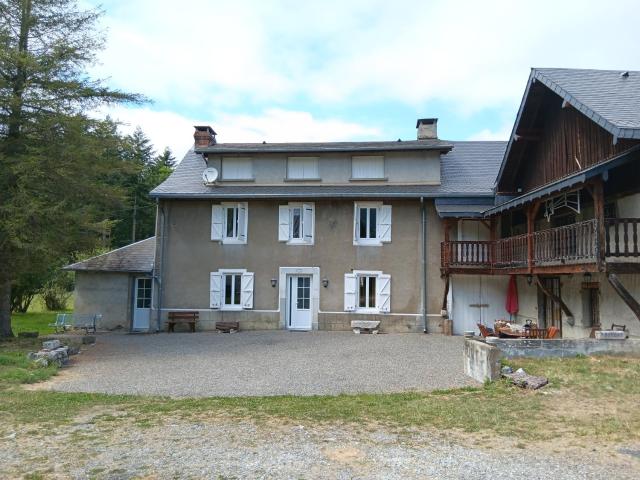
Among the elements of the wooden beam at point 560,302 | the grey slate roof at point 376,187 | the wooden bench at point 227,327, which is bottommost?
the wooden bench at point 227,327

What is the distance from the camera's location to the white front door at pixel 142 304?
19.5 m

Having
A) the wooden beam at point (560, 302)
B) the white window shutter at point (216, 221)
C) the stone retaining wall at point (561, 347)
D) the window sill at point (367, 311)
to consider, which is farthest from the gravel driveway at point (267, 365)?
the white window shutter at point (216, 221)

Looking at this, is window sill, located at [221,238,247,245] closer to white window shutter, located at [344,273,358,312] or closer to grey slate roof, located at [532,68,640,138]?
white window shutter, located at [344,273,358,312]

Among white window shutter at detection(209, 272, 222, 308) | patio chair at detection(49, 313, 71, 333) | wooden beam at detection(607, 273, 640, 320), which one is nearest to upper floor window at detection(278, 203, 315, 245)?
white window shutter at detection(209, 272, 222, 308)

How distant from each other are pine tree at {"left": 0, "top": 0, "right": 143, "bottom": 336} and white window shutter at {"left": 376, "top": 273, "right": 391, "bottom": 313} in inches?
354

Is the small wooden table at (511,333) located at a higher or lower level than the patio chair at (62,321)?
higher

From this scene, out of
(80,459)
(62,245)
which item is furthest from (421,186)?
(80,459)

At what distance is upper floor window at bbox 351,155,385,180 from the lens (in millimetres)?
18922

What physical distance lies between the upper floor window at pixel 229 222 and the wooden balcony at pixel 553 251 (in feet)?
23.1

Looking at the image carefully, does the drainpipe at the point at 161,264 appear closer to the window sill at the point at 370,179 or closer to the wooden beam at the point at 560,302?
the window sill at the point at 370,179

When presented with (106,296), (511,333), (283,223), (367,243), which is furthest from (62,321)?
(511,333)

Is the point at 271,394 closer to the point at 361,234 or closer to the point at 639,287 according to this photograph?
the point at 639,287

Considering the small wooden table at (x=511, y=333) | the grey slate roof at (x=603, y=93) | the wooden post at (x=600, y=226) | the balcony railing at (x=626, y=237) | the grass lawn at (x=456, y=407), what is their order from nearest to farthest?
the grass lawn at (x=456, y=407) < the grey slate roof at (x=603, y=93) < the balcony railing at (x=626, y=237) < the wooden post at (x=600, y=226) < the small wooden table at (x=511, y=333)

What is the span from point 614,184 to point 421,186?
294 inches
